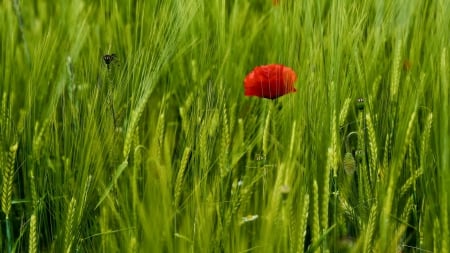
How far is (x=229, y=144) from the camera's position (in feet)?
3.42

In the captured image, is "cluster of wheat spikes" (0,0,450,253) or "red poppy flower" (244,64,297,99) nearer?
"cluster of wheat spikes" (0,0,450,253)

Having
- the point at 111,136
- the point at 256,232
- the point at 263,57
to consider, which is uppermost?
the point at 263,57

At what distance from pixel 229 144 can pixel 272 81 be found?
0.34ft

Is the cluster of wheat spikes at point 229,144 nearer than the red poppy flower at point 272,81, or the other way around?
the cluster of wheat spikes at point 229,144

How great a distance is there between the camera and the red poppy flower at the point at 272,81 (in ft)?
3.21

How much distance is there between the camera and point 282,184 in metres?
0.84

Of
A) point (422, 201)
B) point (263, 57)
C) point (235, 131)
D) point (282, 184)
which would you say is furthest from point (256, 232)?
point (263, 57)

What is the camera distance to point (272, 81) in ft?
3.27

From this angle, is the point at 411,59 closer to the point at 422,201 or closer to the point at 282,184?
the point at 422,201

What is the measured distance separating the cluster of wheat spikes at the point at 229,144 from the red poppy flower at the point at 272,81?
0.02 metres

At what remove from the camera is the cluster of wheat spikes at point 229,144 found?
32.9 inches

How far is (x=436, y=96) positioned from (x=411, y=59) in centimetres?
18

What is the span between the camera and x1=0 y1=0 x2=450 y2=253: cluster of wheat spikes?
0.84m

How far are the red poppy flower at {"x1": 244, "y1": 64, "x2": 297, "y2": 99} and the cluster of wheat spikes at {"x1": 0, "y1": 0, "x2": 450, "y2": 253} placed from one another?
17 millimetres
